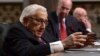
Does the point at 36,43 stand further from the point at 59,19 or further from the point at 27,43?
the point at 59,19

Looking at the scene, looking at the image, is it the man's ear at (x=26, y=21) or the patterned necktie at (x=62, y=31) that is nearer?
the man's ear at (x=26, y=21)

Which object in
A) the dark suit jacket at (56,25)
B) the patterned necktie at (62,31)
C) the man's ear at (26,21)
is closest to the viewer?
the man's ear at (26,21)

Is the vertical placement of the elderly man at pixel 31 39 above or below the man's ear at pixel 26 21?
below

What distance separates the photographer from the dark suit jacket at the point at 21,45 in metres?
2.34

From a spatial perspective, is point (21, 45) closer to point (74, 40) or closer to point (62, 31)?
point (74, 40)

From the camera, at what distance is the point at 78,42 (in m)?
2.39

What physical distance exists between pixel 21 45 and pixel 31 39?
123mm

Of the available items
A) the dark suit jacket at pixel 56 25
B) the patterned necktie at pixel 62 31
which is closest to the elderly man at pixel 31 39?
the dark suit jacket at pixel 56 25

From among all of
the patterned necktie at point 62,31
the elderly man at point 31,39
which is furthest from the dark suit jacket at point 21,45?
the patterned necktie at point 62,31

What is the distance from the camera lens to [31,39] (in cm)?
245

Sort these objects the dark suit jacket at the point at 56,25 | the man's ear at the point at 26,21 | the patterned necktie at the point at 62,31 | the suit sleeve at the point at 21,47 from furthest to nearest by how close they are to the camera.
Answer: the patterned necktie at the point at 62,31 < the dark suit jacket at the point at 56,25 < the man's ear at the point at 26,21 < the suit sleeve at the point at 21,47

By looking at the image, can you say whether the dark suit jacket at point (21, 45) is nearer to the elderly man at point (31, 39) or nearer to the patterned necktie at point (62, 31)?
the elderly man at point (31, 39)

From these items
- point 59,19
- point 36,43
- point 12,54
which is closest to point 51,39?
point 36,43

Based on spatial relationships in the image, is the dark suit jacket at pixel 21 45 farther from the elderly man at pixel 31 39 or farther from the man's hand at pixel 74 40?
the man's hand at pixel 74 40
